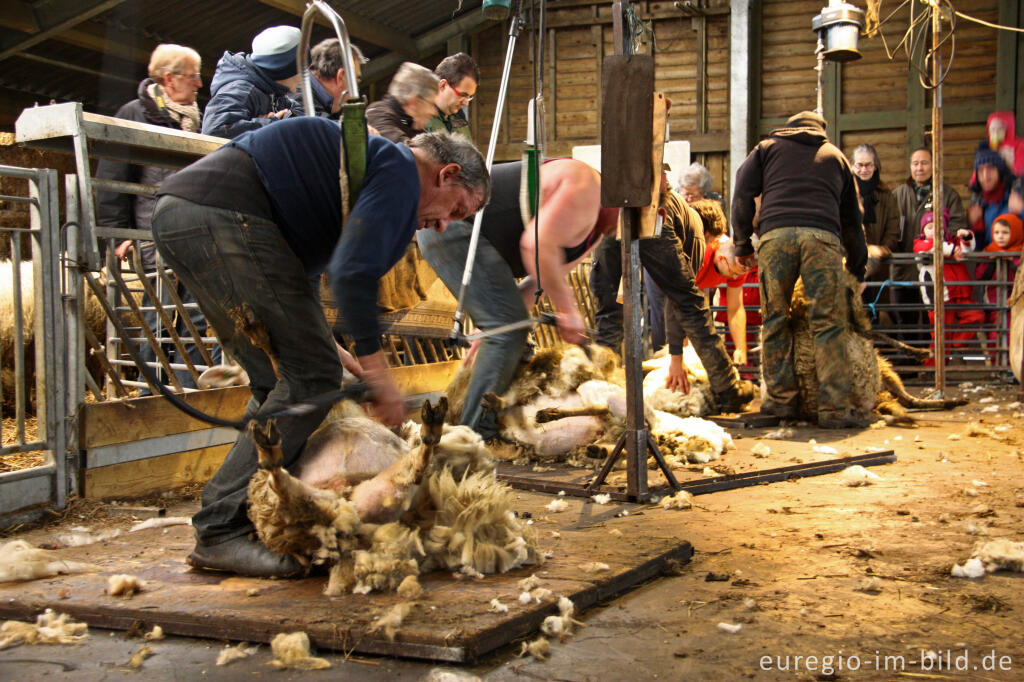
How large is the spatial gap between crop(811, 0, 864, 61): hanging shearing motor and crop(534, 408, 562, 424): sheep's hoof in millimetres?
4778

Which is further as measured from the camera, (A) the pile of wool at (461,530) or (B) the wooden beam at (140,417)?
(B) the wooden beam at (140,417)

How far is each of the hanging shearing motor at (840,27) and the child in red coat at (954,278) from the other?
2485 mm

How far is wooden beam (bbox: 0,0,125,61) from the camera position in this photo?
9.80 m

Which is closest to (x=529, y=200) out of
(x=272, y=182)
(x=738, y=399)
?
(x=272, y=182)

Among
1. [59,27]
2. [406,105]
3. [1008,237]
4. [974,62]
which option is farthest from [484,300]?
[974,62]

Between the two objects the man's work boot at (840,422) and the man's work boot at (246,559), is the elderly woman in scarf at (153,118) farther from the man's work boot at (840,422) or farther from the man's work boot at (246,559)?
the man's work boot at (840,422)

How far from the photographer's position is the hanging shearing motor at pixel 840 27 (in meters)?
7.62

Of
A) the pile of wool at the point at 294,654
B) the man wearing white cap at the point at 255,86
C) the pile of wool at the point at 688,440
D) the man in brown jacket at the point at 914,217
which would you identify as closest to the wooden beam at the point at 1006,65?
the man in brown jacket at the point at 914,217

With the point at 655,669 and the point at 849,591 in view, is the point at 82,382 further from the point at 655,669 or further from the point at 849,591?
the point at 849,591

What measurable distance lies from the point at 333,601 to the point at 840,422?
4.84m

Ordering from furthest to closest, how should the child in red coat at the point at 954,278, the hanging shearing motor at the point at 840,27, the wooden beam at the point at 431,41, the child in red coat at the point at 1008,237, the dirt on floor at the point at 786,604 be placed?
the wooden beam at the point at 431,41
the child in red coat at the point at 954,278
the child in red coat at the point at 1008,237
the hanging shearing motor at the point at 840,27
the dirt on floor at the point at 786,604

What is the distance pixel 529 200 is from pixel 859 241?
3.48m

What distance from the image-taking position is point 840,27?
7.70 meters

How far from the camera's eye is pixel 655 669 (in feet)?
7.01
